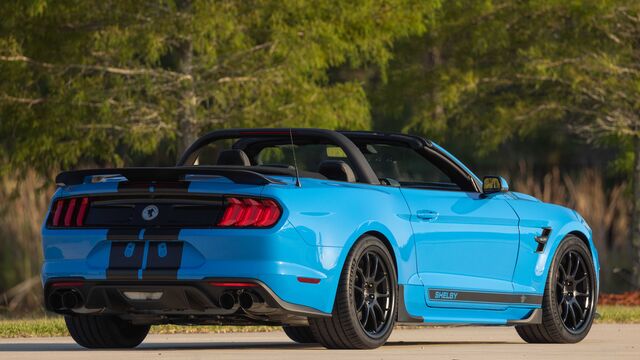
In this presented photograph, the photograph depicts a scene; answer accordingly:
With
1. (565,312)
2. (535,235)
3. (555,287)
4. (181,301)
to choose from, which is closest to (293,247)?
(181,301)

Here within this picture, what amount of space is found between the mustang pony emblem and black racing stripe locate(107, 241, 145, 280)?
0.17 metres

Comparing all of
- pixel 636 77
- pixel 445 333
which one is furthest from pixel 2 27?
pixel 445 333

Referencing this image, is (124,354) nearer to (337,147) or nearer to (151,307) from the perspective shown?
(151,307)

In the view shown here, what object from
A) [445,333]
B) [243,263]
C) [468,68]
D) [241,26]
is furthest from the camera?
[468,68]

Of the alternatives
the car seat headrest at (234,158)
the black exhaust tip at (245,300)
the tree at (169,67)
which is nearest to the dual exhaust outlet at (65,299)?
the black exhaust tip at (245,300)

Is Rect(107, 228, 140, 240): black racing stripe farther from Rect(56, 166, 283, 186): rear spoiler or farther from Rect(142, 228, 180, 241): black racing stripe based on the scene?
Rect(56, 166, 283, 186): rear spoiler

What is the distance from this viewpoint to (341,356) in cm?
979

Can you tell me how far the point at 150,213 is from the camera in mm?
9992

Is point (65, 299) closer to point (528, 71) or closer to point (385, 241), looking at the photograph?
point (385, 241)

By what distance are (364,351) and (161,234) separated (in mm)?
1475

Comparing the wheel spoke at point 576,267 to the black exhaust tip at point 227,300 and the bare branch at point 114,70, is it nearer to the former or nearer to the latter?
the black exhaust tip at point 227,300

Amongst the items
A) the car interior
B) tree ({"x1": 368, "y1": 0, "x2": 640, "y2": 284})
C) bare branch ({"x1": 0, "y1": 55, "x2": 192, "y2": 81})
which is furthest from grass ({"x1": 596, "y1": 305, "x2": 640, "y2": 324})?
bare branch ({"x1": 0, "y1": 55, "x2": 192, "y2": 81})

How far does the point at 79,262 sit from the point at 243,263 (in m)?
1.09

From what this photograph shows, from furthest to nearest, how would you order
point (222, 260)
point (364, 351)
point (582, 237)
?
point (582, 237)
point (364, 351)
point (222, 260)
